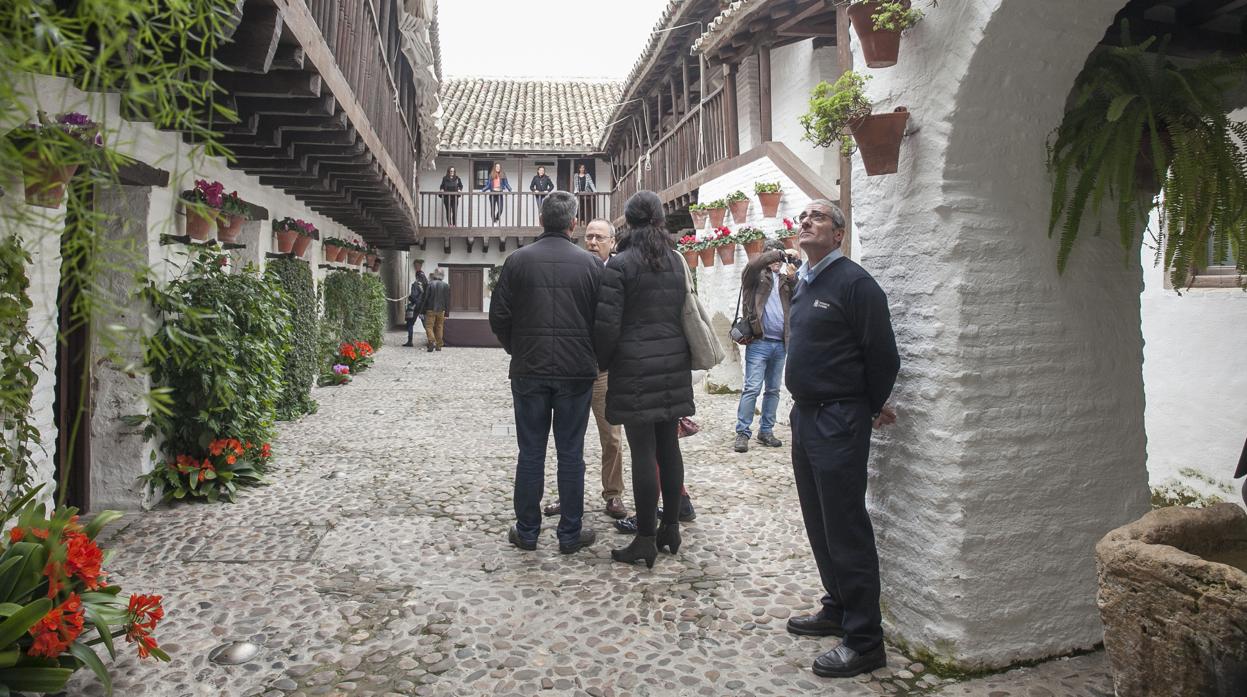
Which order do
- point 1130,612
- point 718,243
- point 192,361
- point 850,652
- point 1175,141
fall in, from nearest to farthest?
point 1130,612 → point 1175,141 → point 850,652 → point 192,361 → point 718,243

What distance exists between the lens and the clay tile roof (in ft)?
70.4

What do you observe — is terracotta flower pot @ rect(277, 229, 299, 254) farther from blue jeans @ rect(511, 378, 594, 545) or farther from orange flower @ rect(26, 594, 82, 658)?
orange flower @ rect(26, 594, 82, 658)

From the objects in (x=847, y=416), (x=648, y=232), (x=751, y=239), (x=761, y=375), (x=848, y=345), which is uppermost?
(x=751, y=239)

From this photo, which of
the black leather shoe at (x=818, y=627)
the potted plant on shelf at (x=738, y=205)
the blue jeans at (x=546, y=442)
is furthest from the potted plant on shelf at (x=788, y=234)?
the black leather shoe at (x=818, y=627)

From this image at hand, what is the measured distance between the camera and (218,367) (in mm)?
5215

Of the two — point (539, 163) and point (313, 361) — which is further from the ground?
point (539, 163)

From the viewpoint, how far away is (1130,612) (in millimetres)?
2270

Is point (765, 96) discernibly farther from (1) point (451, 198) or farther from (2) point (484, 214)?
(1) point (451, 198)

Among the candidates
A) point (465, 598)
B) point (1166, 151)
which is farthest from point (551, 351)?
point (1166, 151)

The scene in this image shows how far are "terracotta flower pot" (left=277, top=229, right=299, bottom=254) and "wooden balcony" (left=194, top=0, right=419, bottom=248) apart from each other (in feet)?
1.63

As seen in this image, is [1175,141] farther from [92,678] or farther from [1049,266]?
[92,678]

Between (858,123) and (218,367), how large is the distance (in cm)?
425

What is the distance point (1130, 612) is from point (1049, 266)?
1.36 metres

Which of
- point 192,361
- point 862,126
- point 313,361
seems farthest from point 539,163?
point 862,126
